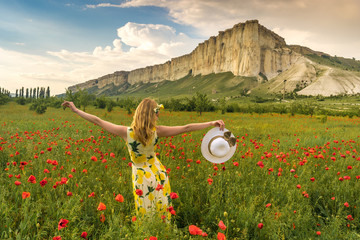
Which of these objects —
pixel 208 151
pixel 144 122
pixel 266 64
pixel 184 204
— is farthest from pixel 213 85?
pixel 144 122

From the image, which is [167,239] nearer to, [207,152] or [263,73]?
[207,152]

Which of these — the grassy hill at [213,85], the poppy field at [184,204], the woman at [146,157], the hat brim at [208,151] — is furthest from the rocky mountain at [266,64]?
the woman at [146,157]

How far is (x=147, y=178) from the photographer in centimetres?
274

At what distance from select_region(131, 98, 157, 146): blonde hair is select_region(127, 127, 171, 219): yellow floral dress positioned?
0.09 m

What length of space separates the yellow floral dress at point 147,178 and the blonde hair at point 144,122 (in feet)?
0.29

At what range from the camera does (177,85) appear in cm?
19338

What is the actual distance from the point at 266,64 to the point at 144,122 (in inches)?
6351

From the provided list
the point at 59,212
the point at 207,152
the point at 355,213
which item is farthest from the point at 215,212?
the point at 355,213

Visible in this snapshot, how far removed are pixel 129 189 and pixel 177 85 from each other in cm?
19298

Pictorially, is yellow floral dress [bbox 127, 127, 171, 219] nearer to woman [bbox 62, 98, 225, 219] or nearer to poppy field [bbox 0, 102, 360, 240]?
woman [bbox 62, 98, 225, 219]

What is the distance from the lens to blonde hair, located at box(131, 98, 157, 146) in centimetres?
267

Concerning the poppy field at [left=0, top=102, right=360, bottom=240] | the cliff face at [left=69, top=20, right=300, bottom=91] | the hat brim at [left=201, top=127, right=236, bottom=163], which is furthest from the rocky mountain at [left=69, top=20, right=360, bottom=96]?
the hat brim at [left=201, top=127, right=236, bottom=163]

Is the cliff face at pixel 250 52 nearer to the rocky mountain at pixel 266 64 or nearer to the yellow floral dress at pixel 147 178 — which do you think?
the rocky mountain at pixel 266 64

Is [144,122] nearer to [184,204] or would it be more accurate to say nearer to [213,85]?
[184,204]
